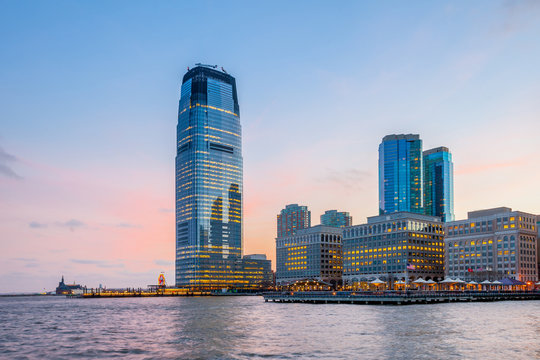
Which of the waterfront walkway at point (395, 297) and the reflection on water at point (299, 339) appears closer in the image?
the reflection on water at point (299, 339)

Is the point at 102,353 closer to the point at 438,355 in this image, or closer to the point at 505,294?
the point at 438,355

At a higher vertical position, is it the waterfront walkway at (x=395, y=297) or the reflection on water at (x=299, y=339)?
the reflection on water at (x=299, y=339)

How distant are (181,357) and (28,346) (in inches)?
1012

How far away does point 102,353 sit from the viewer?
62.9 metres

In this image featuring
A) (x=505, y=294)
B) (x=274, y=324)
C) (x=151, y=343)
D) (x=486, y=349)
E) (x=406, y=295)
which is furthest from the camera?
(x=505, y=294)

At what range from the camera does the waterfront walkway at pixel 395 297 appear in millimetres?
146625

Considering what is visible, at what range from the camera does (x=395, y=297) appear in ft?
473

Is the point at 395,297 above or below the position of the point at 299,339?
below

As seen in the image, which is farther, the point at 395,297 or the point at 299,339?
the point at 395,297

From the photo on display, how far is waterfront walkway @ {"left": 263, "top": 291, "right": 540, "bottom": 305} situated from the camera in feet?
481

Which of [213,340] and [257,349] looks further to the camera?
[213,340]

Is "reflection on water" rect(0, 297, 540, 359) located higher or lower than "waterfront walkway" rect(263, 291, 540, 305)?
higher

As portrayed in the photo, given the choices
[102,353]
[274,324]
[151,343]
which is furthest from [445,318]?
[102,353]

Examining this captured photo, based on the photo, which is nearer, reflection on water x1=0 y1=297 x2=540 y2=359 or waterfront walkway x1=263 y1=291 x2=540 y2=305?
reflection on water x1=0 y1=297 x2=540 y2=359
